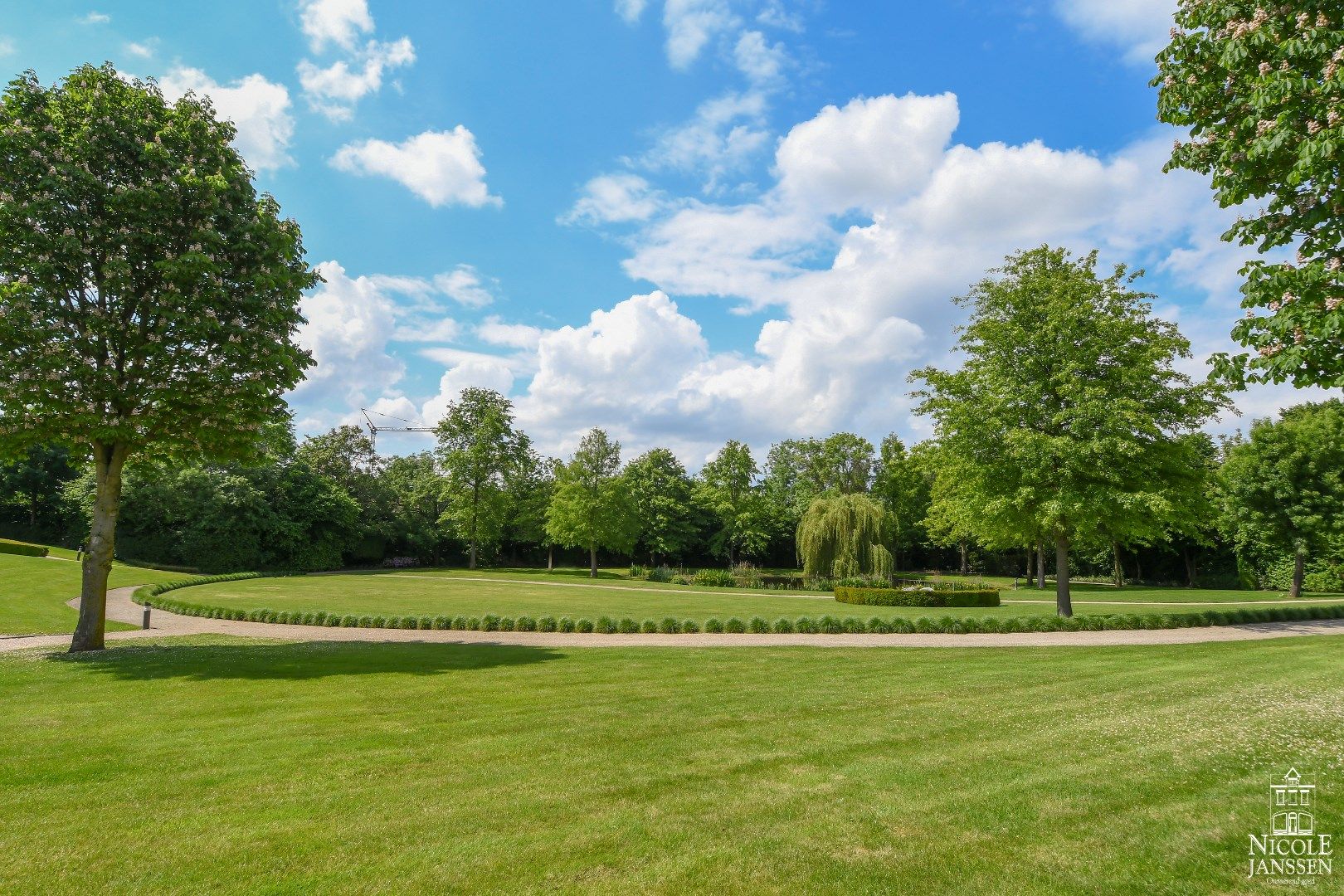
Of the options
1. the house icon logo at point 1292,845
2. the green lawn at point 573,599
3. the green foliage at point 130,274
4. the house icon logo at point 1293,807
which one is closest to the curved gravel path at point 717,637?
the green lawn at point 573,599

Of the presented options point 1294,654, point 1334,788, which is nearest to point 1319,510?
point 1294,654

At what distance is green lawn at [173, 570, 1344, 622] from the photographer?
2517 cm

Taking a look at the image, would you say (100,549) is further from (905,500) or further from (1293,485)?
(905,500)

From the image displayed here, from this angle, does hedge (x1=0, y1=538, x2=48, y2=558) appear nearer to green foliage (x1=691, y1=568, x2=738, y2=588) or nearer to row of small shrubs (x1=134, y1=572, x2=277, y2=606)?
row of small shrubs (x1=134, y1=572, x2=277, y2=606)

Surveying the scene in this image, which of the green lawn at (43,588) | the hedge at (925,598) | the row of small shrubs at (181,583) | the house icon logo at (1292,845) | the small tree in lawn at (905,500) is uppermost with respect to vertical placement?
the small tree in lawn at (905,500)

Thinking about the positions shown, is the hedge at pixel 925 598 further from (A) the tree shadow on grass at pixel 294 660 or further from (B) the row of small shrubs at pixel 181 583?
(B) the row of small shrubs at pixel 181 583

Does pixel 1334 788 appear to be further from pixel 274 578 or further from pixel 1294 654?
pixel 274 578

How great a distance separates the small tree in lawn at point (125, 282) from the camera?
12617 millimetres

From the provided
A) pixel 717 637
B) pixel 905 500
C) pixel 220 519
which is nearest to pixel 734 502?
pixel 905 500

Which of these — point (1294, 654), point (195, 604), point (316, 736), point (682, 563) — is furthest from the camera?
point (682, 563)

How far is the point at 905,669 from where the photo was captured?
41.2 ft

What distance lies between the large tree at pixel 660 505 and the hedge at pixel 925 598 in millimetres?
30616

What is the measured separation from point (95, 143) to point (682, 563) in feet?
187

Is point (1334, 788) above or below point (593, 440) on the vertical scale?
below
